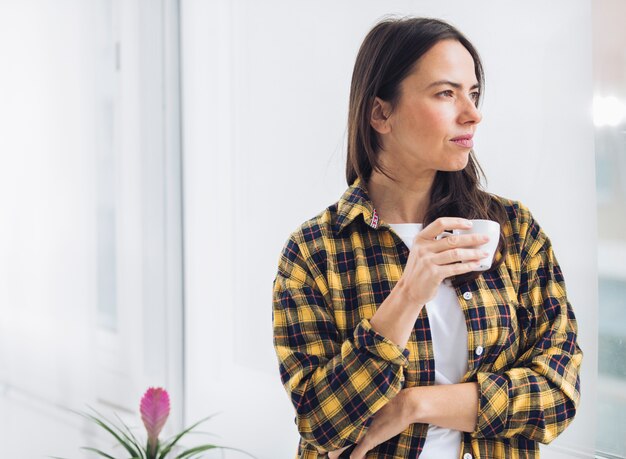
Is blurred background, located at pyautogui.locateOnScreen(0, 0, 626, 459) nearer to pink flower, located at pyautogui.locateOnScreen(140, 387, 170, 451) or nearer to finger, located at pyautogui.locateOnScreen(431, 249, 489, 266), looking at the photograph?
finger, located at pyautogui.locateOnScreen(431, 249, 489, 266)

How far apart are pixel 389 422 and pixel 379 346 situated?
0.15 m

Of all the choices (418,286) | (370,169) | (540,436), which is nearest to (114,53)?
(370,169)

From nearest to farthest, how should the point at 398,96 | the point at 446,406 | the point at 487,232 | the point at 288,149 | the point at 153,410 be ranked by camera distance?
the point at 487,232 → the point at 446,406 → the point at 398,96 → the point at 153,410 → the point at 288,149

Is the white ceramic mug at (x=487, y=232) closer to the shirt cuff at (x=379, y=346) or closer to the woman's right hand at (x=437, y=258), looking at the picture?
the woman's right hand at (x=437, y=258)

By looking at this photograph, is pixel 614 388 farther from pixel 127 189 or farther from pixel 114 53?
pixel 114 53

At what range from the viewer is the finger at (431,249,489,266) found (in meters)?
1.09

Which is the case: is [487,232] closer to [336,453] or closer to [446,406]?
[446,406]

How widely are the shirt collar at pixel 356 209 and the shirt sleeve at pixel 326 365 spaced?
4.6 inches

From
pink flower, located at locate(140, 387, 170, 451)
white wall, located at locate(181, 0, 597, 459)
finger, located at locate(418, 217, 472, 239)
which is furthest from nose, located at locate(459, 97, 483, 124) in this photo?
pink flower, located at locate(140, 387, 170, 451)

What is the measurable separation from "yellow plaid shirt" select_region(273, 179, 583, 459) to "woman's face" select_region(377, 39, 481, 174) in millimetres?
160

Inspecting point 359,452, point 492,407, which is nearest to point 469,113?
point 492,407

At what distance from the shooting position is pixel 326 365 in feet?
3.99

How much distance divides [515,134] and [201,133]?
1.24 meters

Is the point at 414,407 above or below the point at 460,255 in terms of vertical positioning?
below
